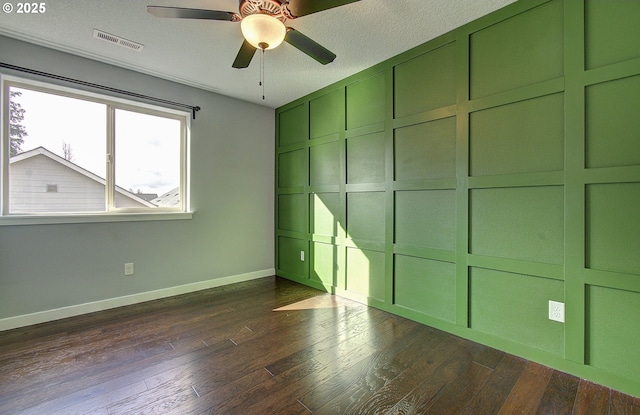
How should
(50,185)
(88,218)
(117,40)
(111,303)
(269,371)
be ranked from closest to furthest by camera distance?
(269,371) → (117,40) → (50,185) → (88,218) → (111,303)

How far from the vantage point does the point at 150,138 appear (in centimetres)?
325

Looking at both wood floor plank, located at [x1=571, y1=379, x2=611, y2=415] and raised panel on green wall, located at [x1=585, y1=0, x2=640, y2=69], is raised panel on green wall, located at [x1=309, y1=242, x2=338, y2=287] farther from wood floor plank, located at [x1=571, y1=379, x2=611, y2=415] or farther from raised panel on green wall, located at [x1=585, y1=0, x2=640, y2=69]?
raised panel on green wall, located at [x1=585, y1=0, x2=640, y2=69]

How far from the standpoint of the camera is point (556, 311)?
6.06ft

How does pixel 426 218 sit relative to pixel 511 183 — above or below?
below

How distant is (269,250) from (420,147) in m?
2.74

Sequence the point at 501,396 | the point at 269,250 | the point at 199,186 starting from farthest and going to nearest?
the point at 269,250 → the point at 199,186 → the point at 501,396

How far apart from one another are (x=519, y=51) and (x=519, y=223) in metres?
1.26

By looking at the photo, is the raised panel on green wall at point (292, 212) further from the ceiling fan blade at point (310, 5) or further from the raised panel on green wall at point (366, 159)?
the ceiling fan blade at point (310, 5)

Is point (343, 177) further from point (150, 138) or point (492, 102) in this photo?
point (150, 138)

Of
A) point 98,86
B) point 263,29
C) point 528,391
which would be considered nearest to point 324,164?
point 263,29

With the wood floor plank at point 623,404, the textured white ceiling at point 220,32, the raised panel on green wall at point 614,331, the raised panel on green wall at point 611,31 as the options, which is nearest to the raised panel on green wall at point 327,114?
the textured white ceiling at point 220,32

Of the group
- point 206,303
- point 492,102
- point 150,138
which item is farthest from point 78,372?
point 492,102

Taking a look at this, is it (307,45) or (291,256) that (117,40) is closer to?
(307,45)

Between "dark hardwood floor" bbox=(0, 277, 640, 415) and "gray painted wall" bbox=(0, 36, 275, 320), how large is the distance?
380mm
